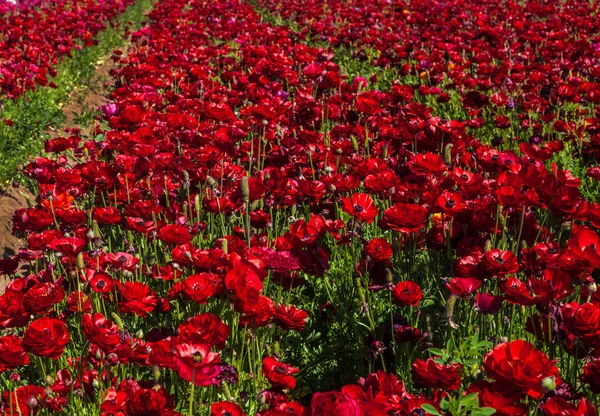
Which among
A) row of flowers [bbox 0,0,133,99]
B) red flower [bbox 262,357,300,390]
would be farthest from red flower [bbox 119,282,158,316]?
row of flowers [bbox 0,0,133,99]

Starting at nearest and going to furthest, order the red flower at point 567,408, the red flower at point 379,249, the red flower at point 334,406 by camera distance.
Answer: the red flower at point 334,406 → the red flower at point 567,408 → the red flower at point 379,249

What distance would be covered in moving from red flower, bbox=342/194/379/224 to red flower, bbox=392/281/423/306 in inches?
16.9

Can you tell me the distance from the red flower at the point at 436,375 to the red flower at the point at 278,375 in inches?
14.3

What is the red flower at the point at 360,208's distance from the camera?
257 cm

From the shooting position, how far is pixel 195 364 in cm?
158

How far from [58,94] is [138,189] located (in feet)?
14.4

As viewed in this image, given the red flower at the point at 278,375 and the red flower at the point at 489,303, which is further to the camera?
the red flower at the point at 489,303

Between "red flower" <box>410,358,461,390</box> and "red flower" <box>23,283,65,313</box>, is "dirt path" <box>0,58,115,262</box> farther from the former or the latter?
"red flower" <box>410,358,461,390</box>

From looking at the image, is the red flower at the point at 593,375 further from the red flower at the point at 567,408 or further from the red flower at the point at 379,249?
the red flower at the point at 379,249

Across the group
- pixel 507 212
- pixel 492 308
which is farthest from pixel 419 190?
pixel 492 308

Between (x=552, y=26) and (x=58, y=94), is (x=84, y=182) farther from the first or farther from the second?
(x=552, y=26)

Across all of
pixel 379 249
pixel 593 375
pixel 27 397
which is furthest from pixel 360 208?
pixel 27 397

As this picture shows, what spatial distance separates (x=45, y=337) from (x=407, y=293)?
115cm

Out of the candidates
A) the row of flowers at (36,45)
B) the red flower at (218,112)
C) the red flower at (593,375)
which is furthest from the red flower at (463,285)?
the row of flowers at (36,45)
